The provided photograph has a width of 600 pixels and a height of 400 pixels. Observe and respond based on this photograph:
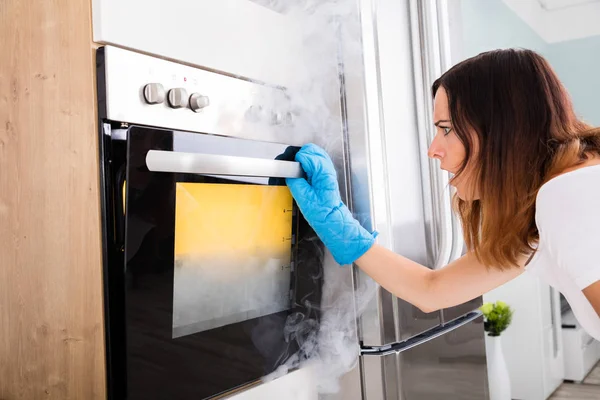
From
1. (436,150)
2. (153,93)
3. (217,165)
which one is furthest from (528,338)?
(153,93)

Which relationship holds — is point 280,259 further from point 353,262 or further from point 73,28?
point 73,28

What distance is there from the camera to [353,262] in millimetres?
1304

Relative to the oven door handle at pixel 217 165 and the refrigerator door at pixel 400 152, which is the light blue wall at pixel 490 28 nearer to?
the refrigerator door at pixel 400 152

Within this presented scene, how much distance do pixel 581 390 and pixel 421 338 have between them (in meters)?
2.73

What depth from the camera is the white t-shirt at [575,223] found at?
2.79ft

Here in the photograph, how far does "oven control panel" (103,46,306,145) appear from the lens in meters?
0.92

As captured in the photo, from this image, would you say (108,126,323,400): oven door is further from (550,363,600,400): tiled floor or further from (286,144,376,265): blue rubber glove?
(550,363,600,400): tiled floor

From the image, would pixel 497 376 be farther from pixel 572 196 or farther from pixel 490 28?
pixel 572 196

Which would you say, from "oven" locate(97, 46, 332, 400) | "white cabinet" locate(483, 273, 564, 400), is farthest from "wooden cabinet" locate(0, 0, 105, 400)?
"white cabinet" locate(483, 273, 564, 400)

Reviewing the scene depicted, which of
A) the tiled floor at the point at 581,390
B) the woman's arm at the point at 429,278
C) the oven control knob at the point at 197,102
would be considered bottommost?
the tiled floor at the point at 581,390

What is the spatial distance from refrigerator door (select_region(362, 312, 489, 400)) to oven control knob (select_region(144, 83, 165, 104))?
70 cm

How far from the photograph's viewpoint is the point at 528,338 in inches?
135

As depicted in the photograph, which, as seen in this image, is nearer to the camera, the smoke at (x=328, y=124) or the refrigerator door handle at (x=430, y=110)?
the smoke at (x=328, y=124)

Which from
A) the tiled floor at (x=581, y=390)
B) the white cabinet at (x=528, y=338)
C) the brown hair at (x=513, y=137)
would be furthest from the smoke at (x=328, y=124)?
the tiled floor at (x=581, y=390)
